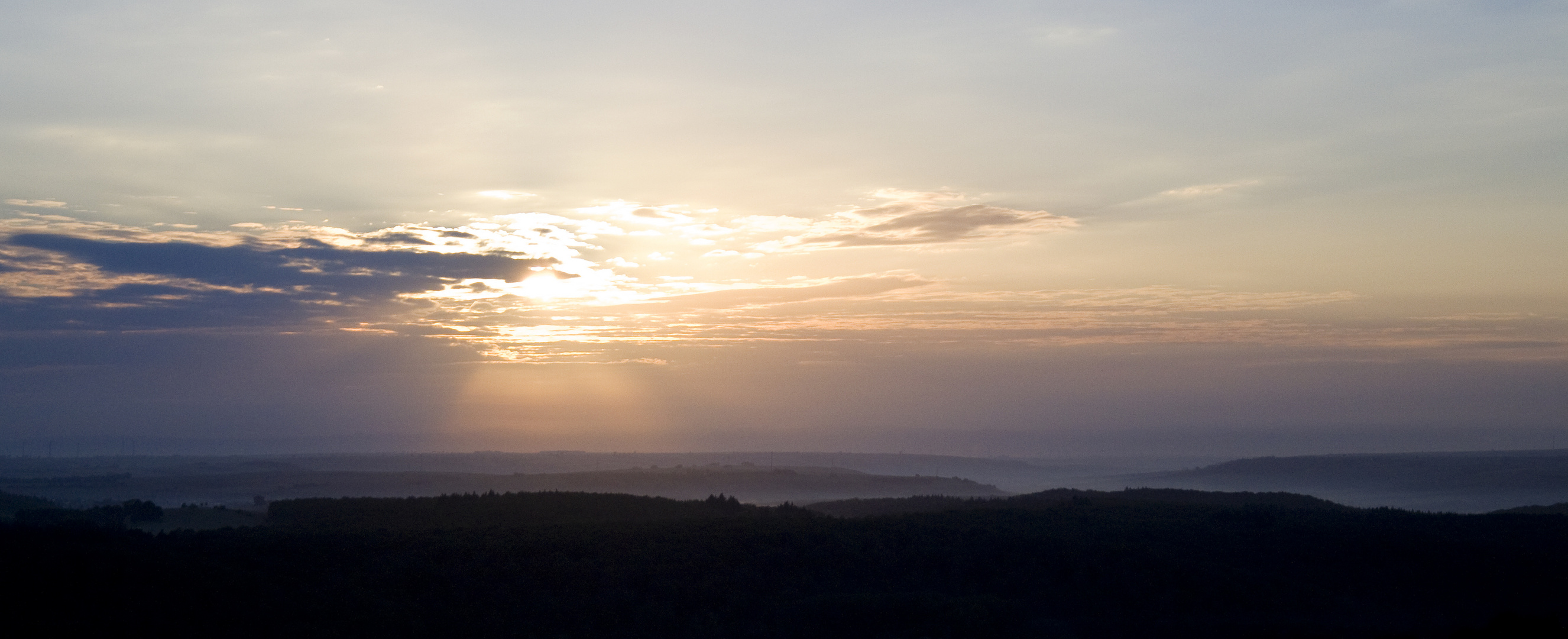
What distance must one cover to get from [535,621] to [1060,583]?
1432 centimetres

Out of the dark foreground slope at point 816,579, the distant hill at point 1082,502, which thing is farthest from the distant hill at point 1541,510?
the dark foreground slope at point 816,579

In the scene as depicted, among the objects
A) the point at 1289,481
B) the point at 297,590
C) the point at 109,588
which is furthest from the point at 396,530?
the point at 1289,481

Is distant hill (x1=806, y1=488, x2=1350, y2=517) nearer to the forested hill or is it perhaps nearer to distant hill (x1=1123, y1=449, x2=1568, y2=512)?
the forested hill

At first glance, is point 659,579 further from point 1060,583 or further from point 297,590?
point 1060,583

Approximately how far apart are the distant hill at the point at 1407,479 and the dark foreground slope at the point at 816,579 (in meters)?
56.8

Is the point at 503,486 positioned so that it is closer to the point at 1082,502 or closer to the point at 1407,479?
the point at 1082,502

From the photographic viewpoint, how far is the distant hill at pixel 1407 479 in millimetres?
89625

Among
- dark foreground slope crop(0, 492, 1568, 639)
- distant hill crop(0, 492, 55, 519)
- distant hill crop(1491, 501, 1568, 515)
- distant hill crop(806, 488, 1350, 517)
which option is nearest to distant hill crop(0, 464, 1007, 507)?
distant hill crop(0, 492, 55, 519)

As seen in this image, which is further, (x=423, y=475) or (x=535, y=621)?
(x=423, y=475)

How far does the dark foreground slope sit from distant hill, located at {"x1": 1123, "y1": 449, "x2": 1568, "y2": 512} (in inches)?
2238

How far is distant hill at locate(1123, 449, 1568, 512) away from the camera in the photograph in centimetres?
8962

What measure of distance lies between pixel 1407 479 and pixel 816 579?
10857 centimetres

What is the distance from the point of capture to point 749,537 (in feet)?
105

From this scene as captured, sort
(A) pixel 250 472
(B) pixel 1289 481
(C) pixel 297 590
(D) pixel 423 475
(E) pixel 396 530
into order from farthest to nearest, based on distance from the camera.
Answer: (A) pixel 250 472
(D) pixel 423 475
(B) pixel 1289 481
(E) pixel 396 530
(C) pixel 297 590
